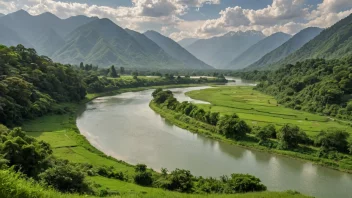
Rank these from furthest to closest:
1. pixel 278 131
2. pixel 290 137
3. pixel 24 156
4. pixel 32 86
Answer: pixel 32 86
pixel 278 131
pixel 290 137
pixel 24 156

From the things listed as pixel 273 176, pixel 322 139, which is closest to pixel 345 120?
pixel 322 139

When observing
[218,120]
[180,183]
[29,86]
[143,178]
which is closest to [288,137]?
[218,120]

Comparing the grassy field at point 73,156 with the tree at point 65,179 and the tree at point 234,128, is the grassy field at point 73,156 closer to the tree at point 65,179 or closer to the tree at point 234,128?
the tree at point 65,179

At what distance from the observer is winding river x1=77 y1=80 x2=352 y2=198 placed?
3169 centimetres

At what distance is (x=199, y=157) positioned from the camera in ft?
129

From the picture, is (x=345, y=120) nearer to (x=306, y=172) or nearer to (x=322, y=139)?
(x=322, y=139)

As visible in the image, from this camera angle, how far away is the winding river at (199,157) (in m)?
31.7

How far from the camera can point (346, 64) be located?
3413 inches

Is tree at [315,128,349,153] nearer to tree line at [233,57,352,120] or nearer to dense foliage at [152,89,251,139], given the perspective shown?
dense foliage at [152,89,251,139]

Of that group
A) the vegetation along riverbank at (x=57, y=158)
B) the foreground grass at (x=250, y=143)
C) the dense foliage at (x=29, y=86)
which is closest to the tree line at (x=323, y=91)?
the foreground grass at (x=250, y=143)

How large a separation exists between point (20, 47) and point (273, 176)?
3222 inches

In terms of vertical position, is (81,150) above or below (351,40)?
below

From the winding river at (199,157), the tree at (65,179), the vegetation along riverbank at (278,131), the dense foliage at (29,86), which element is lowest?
the winding river at (199,157)

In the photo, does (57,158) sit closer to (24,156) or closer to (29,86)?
(24,156)
